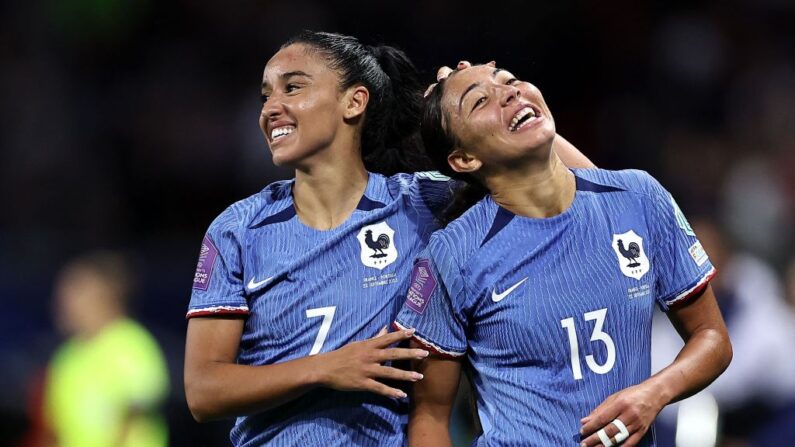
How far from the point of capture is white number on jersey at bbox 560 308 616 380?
2.97 m

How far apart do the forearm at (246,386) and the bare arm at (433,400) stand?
0.29 meters

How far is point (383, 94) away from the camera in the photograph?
12.2ft

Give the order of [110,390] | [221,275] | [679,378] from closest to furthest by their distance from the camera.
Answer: [679,378] < [221,275] < [110,390]

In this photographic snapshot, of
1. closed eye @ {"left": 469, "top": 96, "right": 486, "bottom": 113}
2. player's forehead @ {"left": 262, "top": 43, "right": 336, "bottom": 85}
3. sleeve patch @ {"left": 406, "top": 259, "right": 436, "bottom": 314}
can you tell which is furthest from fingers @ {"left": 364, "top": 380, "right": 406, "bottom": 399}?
player's forehead @ {"left": 262, "top": 43, "right": 336, "bottom": 85}

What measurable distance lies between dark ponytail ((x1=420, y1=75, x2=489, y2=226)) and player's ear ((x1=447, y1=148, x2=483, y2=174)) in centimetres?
2

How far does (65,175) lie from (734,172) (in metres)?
4.66

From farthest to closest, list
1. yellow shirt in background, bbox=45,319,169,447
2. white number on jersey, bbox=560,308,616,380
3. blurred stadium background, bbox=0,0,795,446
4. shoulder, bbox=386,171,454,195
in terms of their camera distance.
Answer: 1. blurred stadium background, bbox=0,0,795,446
2. yellow shirt in background, bbox=45,319,169,447
3. shoulder, bbox=386,171,454,195
4. white number on jersey, bbox=560,308,616,380

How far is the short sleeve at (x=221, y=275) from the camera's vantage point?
325 cm

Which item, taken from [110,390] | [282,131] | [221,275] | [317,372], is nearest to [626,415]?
[317,372]

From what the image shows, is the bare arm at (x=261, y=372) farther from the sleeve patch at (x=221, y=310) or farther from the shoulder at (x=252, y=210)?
the shoulder at (x=252, y=210)

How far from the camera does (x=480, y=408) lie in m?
3.11

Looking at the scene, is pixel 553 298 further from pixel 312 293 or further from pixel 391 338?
pixel 312 293

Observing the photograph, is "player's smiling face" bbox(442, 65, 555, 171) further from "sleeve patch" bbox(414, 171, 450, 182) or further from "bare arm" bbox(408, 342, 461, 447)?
"bare arm" bbox(408, 342, 461, 447)

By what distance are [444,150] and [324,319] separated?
603 millimetres
